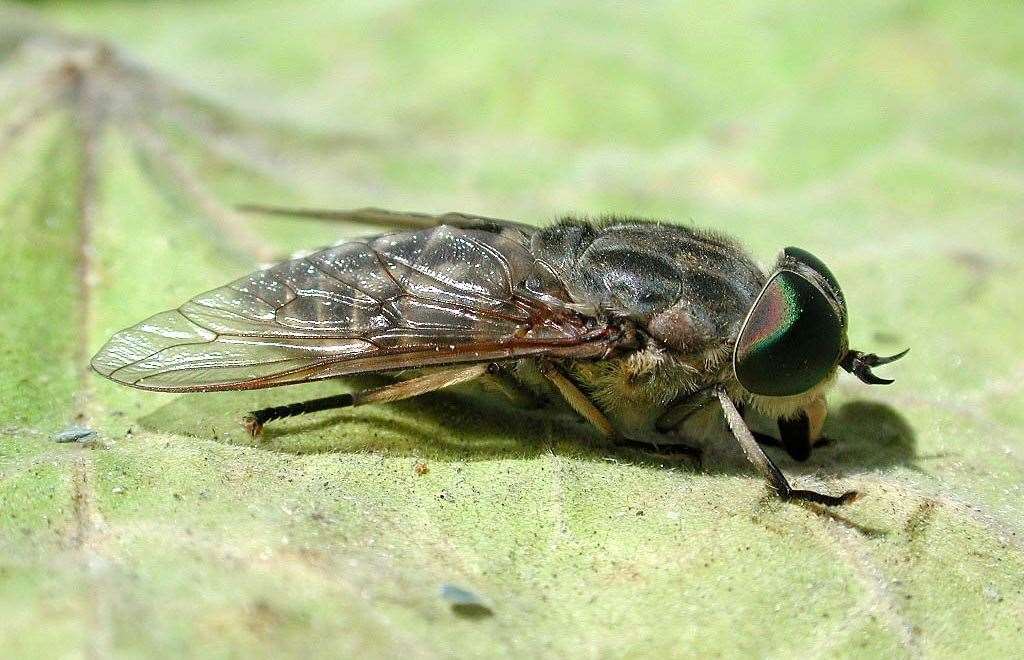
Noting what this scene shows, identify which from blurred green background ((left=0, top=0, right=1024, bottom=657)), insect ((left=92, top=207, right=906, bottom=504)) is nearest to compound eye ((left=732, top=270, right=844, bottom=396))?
insect ((left=92, top=207, right=906, bottom=504))

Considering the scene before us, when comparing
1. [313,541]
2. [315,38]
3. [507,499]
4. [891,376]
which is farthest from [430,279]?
[315,38]

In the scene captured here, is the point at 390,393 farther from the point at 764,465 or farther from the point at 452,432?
the point at 764,465

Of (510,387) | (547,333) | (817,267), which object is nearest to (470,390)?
(510,387)

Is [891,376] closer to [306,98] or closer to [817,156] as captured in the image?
[817,156]

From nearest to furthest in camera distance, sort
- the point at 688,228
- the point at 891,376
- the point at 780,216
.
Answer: the point at 688,228
the point at 891,376
the point at 780,216

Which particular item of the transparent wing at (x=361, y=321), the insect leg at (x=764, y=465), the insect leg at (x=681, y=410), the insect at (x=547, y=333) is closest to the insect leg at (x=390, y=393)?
the insect at (x=547, y=333)
